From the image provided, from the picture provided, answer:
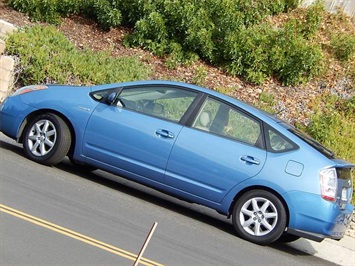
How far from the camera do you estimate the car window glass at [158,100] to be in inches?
346

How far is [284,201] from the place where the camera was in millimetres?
8055

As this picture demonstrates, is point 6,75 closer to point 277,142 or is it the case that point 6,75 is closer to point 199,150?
point 199,150

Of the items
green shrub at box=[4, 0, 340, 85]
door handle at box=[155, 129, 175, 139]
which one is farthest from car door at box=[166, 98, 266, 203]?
green shrub at box=[4, 0, 340, 85]

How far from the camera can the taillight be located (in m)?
8.01

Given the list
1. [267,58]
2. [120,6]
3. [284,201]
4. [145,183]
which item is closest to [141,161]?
[145,183]

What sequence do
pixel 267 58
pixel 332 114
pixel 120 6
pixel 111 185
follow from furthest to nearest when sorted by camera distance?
pixel 120 6
pixel 267 58
pixel 332 114
pixel 111 185

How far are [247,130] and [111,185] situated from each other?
1.99 m

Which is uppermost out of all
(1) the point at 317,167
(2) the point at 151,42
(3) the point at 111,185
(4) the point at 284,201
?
(2) the point at 151,42

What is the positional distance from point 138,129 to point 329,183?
2273mm

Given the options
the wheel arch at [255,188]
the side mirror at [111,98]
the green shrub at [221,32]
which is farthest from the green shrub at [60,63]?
the wheel arch at [255,188]

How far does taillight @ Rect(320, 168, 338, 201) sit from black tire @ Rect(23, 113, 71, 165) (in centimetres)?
306

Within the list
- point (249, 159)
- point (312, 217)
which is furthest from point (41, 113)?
point (312, 217)

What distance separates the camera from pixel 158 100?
8.84 m

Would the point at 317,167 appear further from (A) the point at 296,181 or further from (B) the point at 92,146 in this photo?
(B) the point at 92,146
